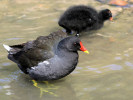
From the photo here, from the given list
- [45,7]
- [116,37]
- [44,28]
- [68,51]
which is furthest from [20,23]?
[68,51]

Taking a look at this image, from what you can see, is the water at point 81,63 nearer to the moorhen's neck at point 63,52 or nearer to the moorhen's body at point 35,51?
the moorhen's body at point 35,51

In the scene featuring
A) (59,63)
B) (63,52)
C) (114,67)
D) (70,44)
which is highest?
(70,44)

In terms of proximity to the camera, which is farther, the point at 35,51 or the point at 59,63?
the point at 35,51

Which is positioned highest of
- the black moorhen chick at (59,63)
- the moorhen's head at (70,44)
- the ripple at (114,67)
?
the moorhen's head at (70,44)

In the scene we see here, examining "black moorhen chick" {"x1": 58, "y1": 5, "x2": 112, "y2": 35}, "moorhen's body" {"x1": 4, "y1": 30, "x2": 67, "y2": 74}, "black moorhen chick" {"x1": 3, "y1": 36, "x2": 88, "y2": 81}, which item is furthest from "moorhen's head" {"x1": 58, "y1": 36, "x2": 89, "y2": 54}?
"black moorhen chick" {"x1": 58, "y1": 5, "x2": 112, "y2": 35}

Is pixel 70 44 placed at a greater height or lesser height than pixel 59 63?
greater

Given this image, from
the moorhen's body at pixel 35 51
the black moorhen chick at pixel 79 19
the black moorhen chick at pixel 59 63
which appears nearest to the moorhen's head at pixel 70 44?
the black moorhen chick at pixel 59 63

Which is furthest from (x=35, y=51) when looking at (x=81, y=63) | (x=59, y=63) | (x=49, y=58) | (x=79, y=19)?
(x=79, y=19)

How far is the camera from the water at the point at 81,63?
390 cm

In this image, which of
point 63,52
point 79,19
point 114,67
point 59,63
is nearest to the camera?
point 59,63

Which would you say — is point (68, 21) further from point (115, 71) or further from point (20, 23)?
point (115, 71)

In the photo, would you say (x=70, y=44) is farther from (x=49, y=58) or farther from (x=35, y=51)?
(x=35, y=51)

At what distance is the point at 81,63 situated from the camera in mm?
4797

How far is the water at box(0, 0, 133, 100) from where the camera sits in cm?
390
